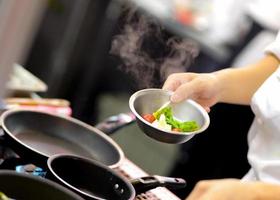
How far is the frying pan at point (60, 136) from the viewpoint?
2.98 feet

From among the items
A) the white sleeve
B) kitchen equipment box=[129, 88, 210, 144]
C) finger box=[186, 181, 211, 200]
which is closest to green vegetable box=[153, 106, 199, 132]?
kitchen equipment box=[129, 88, 210, 144]

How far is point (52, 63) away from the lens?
2.33m

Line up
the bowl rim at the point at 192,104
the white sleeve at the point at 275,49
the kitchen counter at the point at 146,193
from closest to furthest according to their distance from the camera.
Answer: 1. the bowl rim at the point at 192,104
2. the kitchen counter at the point at 146,193
3. the white sleeve at the point at 275,49

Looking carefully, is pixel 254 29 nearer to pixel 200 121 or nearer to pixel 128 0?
pixel 128 0

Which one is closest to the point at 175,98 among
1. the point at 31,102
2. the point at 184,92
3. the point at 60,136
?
the point at 184,92

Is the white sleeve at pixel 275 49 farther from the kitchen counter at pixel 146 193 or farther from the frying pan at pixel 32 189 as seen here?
the frying pan at pixel 32 189

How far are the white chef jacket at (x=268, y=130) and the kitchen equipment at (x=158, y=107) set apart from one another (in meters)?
0.17

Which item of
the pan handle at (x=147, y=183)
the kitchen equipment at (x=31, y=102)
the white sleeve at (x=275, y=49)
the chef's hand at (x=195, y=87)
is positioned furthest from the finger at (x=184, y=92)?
the kitchen equipment at (x=31, y=102)

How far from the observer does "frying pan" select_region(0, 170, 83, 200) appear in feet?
2.37

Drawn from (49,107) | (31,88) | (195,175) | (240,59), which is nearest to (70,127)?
(49,107)

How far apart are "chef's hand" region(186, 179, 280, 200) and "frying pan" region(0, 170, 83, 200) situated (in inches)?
6.1

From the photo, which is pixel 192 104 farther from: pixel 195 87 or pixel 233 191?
pixel 233 191

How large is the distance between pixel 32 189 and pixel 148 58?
39cm

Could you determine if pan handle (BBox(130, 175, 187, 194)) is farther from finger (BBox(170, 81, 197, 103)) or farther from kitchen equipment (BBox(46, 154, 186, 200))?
finger (BBox(170, 81, 197, 103))
